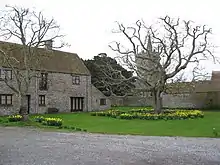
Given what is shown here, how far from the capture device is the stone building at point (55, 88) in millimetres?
41094

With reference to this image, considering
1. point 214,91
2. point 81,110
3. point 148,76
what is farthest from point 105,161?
point 214,91

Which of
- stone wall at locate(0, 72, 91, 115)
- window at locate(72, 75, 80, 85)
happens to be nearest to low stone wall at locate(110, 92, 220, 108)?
stone wall at locate(0, 72, 91, 115)

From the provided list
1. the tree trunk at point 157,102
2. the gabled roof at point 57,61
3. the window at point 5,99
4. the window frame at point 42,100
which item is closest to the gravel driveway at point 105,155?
the tree trunk at point 157,102

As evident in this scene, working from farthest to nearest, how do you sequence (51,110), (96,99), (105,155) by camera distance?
(96,99), (51,110), (105,155)

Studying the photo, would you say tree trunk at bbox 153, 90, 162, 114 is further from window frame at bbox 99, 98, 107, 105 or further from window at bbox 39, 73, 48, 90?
window frame at bbox 99, 98, 107, 105

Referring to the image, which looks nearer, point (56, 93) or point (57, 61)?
point (56, 93)

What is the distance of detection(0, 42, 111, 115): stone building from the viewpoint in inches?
1618

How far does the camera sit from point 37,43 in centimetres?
3039

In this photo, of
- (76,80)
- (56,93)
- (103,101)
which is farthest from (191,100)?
(56,93)

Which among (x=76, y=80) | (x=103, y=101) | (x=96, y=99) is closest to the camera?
(x=76, y=80)

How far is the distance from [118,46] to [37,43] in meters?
10.1

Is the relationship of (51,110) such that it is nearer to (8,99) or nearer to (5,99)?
(8,99)

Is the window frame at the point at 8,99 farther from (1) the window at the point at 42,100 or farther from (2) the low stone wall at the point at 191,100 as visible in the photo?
(2) the low stone wall at the point at 191,100

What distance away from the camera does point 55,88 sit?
153ft
